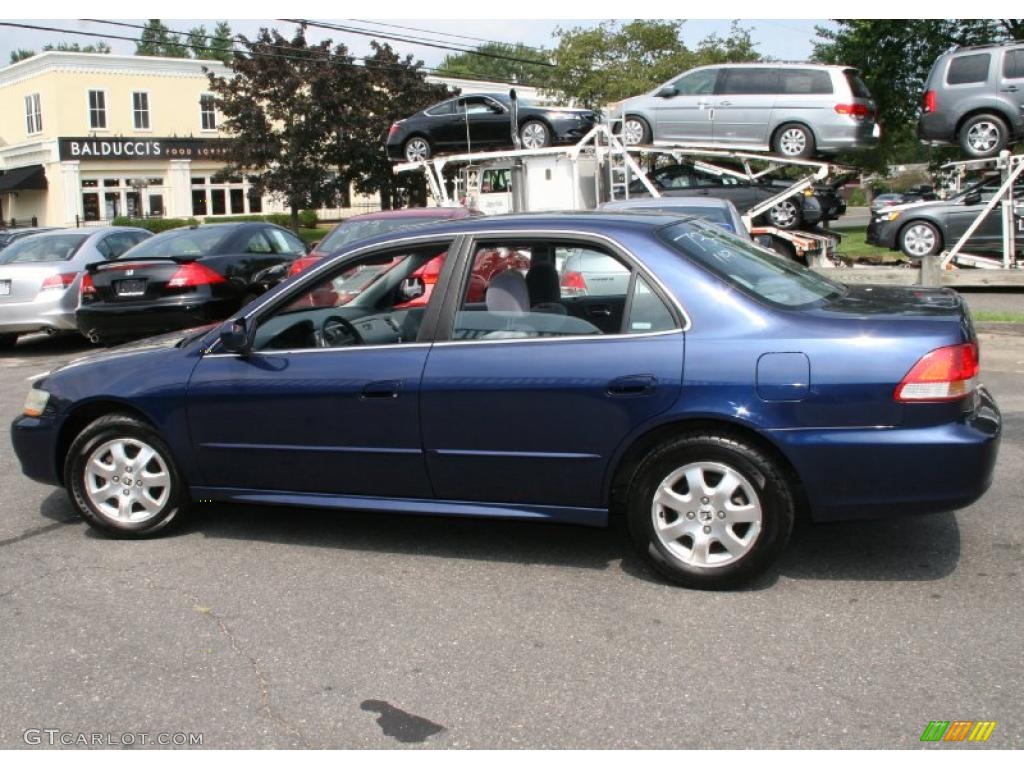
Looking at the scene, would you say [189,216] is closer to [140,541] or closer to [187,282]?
[187,282]

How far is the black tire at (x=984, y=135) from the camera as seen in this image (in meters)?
15.9

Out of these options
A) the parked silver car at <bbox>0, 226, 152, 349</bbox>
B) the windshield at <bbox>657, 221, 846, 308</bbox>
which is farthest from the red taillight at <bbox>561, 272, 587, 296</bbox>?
the parked silver car at <bbox>0, 226, 152, 349</bbox>

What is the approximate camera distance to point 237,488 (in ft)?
17.5

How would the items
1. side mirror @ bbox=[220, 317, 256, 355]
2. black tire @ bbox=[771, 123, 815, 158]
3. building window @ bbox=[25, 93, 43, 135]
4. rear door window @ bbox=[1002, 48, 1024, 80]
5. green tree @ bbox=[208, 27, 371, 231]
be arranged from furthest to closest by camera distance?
building window @ bbox=[25, 93, 43, 135] → green tree @ bbox=[208, 27, 371, 231] → black tire @ bbox=[771, 123, 815, 158] → rear door window @ bbox=[1002, 48, 1024, 80] → side mirror @ bbox=[220, 317, 256, 355]

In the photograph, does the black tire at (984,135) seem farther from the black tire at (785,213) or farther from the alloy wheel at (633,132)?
the alloy wheel at (633,132)

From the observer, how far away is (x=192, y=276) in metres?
11.4

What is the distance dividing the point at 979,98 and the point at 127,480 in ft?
48.1

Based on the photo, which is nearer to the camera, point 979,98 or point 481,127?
point 979,98

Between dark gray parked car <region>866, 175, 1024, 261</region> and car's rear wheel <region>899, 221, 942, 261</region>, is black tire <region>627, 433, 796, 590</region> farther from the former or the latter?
car's rear wheel <region>899, 221, 942, 261</region>

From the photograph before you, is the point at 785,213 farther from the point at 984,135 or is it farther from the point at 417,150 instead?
the point at 417,150

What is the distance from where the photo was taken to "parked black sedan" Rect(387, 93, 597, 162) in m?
17.8

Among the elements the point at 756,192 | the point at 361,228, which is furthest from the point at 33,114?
the point at 361,228

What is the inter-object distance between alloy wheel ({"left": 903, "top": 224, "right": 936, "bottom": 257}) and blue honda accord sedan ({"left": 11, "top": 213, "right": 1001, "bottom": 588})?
1217cm

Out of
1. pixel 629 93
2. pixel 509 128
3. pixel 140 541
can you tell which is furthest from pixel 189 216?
pixel 140 541
